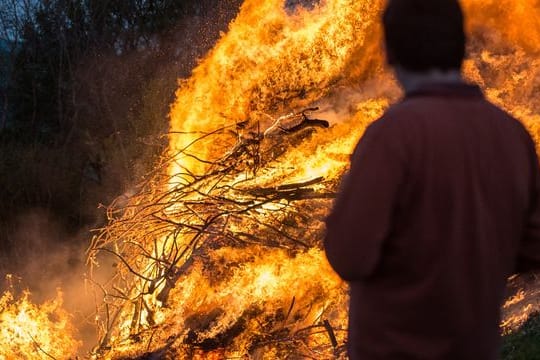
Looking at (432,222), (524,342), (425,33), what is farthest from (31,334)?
(425,33)

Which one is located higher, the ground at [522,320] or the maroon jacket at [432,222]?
the maroon jacket at [432,222]

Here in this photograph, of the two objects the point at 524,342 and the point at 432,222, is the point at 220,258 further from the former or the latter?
the point at 432,222

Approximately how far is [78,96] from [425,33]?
457 inches

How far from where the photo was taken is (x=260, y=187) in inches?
200

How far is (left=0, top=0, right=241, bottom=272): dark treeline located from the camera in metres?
11.0

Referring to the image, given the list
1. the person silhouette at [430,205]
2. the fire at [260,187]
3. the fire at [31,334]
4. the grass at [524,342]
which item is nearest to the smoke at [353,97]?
the fire at [260,187]

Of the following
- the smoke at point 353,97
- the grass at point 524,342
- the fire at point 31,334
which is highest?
the smoke at point 353,97

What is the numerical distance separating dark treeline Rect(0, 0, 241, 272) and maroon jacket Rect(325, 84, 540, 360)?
30.2ft

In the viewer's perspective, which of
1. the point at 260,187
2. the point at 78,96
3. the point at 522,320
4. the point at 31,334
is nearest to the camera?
the point at 522,320

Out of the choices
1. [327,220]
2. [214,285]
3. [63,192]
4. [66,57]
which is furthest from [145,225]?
[66,57]

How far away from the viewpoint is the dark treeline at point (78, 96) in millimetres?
11039

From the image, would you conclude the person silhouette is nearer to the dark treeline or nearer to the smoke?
the smoke

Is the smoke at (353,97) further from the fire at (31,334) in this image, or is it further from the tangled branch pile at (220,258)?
the fire at (31,334)

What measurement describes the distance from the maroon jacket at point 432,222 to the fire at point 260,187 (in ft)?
8.46
